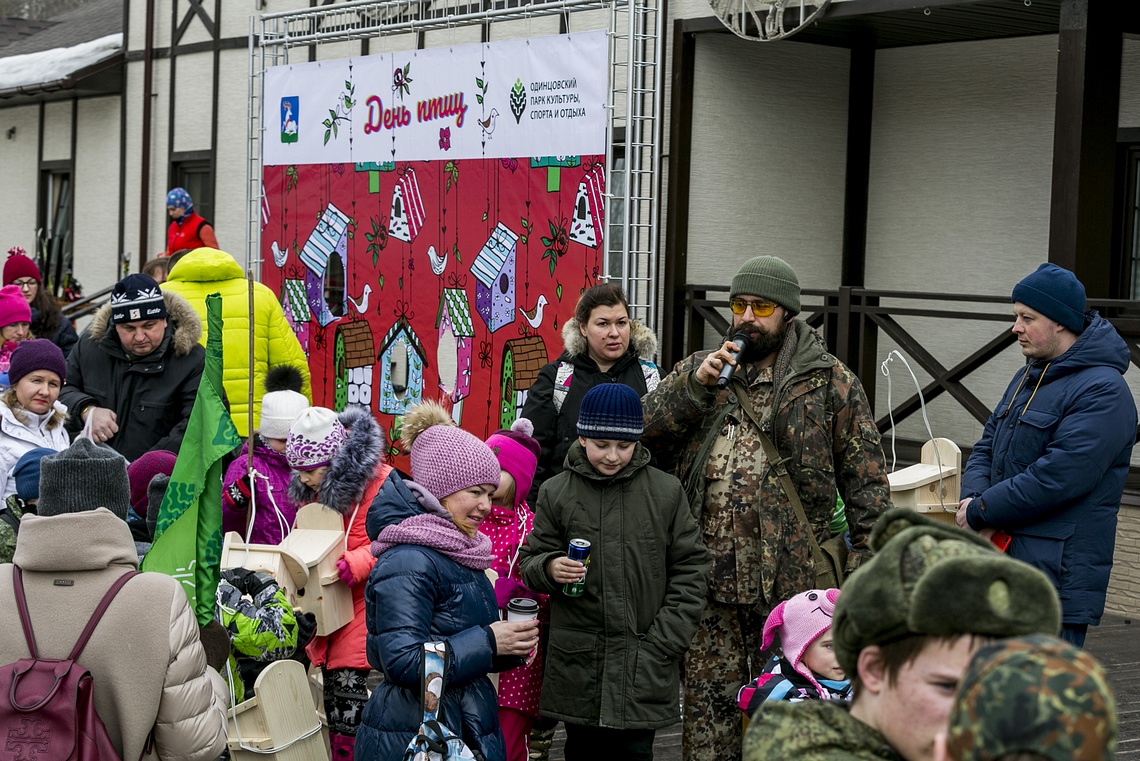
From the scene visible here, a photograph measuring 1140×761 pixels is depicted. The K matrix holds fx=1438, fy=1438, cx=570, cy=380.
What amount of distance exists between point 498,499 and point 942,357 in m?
6.41

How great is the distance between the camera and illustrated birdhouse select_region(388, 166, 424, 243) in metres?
10.7

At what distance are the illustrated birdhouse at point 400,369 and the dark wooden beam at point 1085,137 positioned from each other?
4579 mm

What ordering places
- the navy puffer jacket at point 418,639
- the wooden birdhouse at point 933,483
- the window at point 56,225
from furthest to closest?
the window at point 56,225, the wooden birdhouse at point 933,483, the navy puffer jacket at point 418,639

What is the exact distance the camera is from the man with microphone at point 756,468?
473 cm

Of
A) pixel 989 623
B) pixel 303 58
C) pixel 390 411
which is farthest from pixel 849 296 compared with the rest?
pixel 989 623

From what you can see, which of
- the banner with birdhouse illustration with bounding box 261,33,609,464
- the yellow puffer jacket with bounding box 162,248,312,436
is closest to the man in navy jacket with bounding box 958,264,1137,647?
the yellow puffer jacket with bounding box 162,248,312,436

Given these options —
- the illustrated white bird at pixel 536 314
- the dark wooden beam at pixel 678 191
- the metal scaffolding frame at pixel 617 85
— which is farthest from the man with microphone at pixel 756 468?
the dark wooden beam at pixel 678 191

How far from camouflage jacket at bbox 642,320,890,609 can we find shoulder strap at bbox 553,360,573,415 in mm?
1347

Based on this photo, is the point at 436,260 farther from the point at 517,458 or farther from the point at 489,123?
the point at 517,458

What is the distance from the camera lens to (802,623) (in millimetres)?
4191

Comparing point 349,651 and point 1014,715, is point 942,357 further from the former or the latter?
point 1014,715

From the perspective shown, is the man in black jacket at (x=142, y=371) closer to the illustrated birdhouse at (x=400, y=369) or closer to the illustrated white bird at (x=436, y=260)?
the illustrated white bird at (x=436, y=260)

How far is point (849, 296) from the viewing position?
991cm

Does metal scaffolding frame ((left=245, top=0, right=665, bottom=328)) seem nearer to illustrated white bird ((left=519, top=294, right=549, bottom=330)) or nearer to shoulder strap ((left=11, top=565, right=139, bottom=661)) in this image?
illustrated white bird ((left=519, top=294, right=549, bottom=330))
